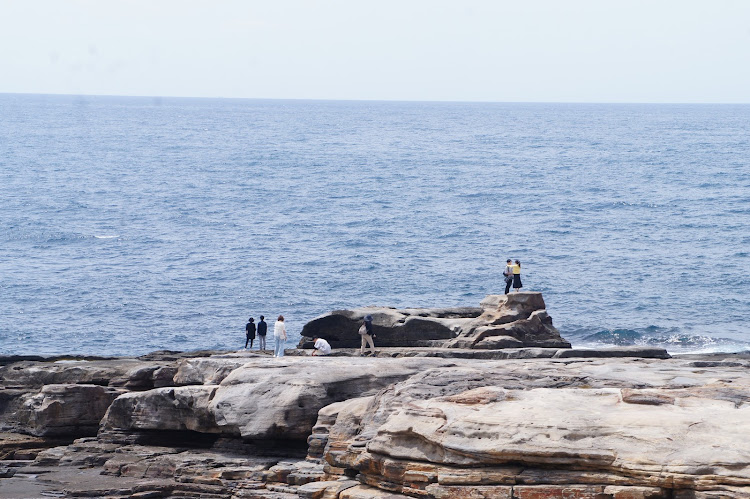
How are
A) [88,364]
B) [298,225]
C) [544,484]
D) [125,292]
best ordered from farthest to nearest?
[298,225]
[125,292]
[88,364]
[544,484]

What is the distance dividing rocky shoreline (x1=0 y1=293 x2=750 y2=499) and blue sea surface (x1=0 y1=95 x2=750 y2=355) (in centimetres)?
2041

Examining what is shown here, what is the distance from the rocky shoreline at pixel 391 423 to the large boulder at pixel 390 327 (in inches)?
5.3

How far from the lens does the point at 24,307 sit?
199ft

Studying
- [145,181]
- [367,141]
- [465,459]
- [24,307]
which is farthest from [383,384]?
[367,141]

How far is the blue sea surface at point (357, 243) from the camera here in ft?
191

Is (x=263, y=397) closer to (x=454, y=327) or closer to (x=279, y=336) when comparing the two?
(x=279, y=336)

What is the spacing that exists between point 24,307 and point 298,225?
36136 millimetres

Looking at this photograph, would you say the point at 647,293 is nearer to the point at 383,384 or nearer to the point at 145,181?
the point at 383,384

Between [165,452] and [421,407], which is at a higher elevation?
[421,407]

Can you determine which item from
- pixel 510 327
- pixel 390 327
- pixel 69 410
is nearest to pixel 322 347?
pixel 390 327

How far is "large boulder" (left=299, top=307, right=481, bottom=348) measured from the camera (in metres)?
36.2

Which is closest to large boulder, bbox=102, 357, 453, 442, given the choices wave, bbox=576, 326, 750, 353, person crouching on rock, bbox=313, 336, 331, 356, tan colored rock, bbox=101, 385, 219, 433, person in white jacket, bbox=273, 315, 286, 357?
tan colored rock, bbox=101, 385, 219, 433

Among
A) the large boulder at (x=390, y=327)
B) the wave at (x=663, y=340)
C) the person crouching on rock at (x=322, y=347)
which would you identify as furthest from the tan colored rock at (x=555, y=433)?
the wave at (x=663, y=340)

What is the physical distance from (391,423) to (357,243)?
61810mm
